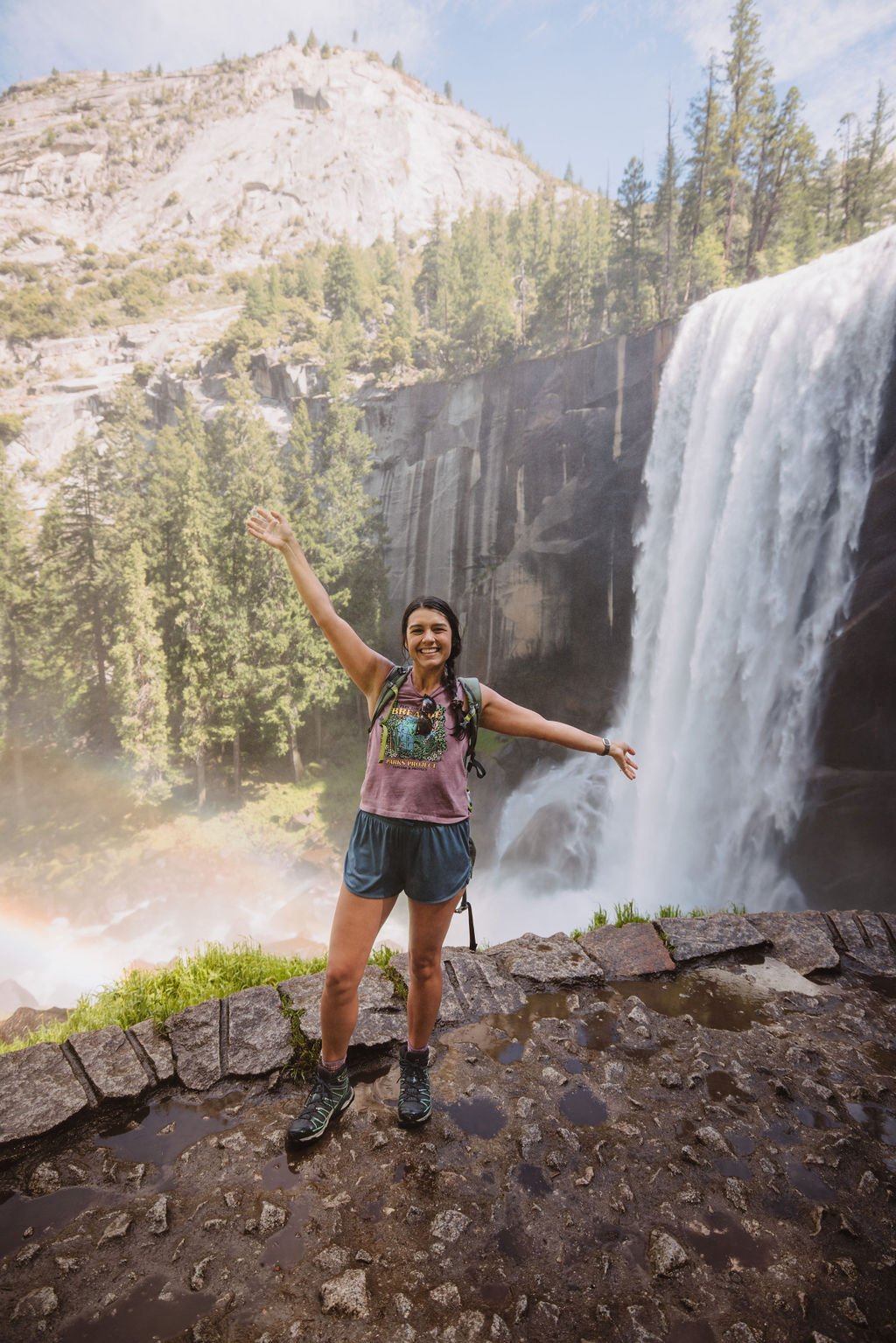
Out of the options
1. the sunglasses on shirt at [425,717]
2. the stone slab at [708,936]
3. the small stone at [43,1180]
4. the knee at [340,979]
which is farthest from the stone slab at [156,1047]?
the stone slab at [708,936]

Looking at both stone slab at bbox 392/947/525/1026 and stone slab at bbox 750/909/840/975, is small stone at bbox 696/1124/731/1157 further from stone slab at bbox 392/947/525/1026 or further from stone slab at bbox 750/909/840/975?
stone slab at bbox 750/909/840/975

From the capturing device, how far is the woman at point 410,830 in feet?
7.51

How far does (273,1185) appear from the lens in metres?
2.21

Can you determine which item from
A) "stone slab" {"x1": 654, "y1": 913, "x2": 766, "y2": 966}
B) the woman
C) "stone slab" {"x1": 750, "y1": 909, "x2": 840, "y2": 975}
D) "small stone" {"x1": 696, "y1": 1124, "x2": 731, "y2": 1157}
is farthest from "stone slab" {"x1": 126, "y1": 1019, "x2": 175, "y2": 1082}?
"stone slab" {"x1": 750, "y1": 909, "x2": 840, "y2": 975}

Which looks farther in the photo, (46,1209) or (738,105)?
(738,105)

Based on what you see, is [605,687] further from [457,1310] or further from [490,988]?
[457,1310]

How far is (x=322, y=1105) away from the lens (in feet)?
8.10

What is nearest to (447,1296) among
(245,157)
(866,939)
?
(866,939)

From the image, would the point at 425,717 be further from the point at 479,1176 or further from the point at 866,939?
the point at 866,939

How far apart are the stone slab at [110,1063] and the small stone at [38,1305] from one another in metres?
0.83

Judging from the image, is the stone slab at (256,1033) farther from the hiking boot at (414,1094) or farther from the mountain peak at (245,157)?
the mountain peak at (245,157)

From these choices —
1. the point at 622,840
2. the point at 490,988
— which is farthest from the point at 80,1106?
the point at 622,840

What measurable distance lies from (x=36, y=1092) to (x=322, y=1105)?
1.25m

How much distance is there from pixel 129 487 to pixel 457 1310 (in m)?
23.9
